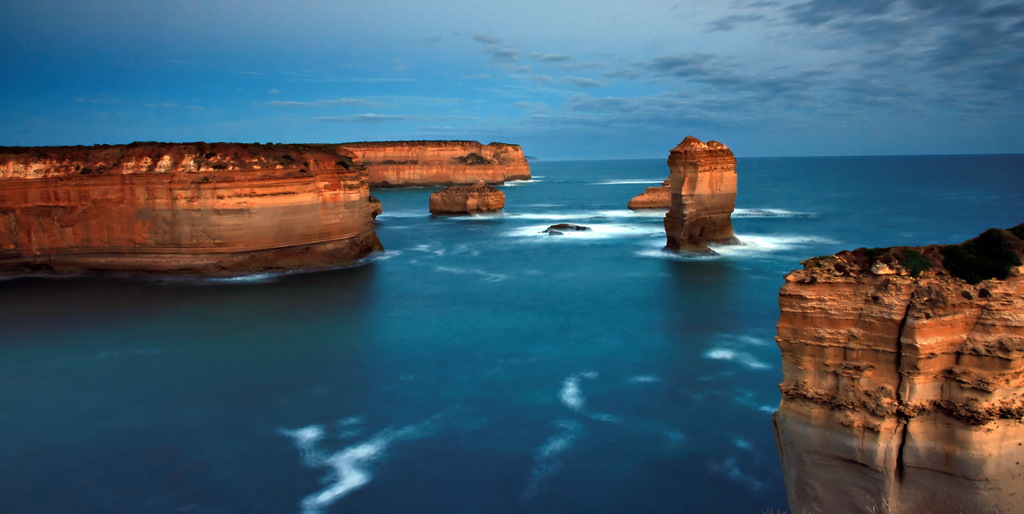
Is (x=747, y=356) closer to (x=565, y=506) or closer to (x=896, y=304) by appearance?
(x=565, y=506)

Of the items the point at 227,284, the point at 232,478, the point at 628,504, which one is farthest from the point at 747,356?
the point at 227,284

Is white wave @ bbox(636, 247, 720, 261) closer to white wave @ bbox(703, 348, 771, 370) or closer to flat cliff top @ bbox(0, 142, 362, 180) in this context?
white wave @ bbox(703, 348, 771, 370)

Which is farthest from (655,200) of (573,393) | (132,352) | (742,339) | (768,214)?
(132,352)

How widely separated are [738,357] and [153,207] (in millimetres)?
21992

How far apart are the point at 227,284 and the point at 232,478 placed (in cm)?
1514

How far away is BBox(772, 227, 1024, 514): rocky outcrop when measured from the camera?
220 inches

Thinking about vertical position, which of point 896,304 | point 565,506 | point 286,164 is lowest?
point 565,506

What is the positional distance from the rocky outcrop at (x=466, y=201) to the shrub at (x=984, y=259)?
136 feet

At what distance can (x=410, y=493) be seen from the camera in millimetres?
9062

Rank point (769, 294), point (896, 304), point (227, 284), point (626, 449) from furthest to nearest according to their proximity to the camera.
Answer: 1. point (227, 284)
2. point (769, 294)
3. point (626, 449)
4. point (896, 304)

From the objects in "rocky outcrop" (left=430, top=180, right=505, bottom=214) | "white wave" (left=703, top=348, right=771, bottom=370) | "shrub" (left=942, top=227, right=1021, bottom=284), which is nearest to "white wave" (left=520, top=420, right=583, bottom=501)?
"white wave" (left=703, top=348, right=771, bottom=370)

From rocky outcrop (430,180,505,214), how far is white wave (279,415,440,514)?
36.0 metres

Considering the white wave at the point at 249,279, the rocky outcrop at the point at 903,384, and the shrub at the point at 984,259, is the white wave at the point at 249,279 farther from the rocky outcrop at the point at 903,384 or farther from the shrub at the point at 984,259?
the shrub at the point at 984,259

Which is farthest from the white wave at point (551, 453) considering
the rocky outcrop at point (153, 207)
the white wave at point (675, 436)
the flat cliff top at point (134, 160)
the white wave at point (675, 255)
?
the flat cliff top at point (134, 160)
